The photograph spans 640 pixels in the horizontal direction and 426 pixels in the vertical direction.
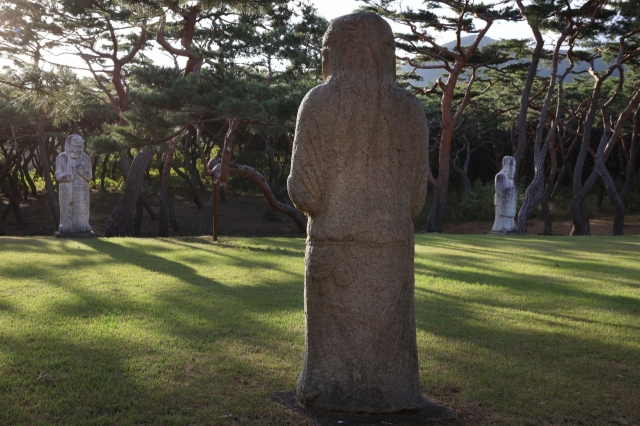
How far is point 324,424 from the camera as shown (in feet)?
12.6

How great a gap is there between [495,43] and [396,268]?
19.7 metres

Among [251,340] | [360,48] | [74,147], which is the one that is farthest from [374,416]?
[74,147]

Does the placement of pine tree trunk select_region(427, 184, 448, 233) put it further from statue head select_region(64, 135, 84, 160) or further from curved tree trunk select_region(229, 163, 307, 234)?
statue head select_region(64, 135, 84, 160)

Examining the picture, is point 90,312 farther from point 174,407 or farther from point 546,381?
point 546,381

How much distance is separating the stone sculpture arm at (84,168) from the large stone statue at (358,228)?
12.5 m

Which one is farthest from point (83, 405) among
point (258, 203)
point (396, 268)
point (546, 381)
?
point (258, 203)

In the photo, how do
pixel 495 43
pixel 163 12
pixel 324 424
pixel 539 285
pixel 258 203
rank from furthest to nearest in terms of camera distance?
pixel 258 203 < pixel 495 43 < pixel 539 285 < pixel 163 12 < pixel 324 424

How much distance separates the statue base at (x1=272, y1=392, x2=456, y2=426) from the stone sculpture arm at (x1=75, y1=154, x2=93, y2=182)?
12535mm

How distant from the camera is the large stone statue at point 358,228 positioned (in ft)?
13.0

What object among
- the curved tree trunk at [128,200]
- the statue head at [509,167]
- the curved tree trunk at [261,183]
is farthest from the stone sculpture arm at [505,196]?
the curved tree trunk at [128,200]

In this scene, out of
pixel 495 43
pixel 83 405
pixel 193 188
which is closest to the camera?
pixel 83 405

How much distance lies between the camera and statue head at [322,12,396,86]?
13.3ft

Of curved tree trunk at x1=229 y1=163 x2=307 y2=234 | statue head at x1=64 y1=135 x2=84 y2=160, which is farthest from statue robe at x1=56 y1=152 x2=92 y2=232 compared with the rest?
curved tree trunk at x1=229 y1=163 x2=307 y2=234

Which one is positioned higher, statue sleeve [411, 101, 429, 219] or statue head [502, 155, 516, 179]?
statue head [502, 155, 516, 179]
